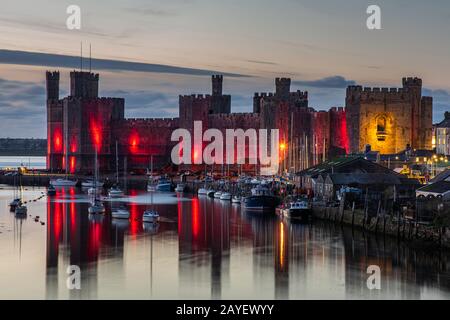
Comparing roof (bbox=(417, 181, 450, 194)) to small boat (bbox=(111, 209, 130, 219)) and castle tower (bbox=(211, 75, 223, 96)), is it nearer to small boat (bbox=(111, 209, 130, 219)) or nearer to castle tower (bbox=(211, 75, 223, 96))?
small boat (bbox=(111, 209, 130, 219))

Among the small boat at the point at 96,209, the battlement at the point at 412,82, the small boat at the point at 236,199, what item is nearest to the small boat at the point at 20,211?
the small boat at the point at 96,209

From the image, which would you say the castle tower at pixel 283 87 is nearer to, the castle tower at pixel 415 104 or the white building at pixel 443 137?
the white building at pixel 443 137

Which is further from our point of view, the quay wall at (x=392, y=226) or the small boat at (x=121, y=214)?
the small boat at (x=121, y=214)

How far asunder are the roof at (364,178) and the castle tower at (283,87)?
2557 cm

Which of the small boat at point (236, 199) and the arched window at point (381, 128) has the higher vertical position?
the arched window at point (381, 128)

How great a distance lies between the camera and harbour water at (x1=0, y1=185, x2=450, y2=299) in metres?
25.6

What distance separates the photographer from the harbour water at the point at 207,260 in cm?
2558

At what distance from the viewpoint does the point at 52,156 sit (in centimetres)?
7744

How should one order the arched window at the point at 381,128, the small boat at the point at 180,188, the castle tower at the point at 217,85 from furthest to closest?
the castle tower at the point at 217,85 → the small boat at the point at 180,188 → the arched window at the point at 381,128

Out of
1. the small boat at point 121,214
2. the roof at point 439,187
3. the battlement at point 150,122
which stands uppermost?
the battlement at point 150,122

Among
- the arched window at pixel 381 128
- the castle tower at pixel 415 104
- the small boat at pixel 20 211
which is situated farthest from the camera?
the castle tower at pixel 415 104

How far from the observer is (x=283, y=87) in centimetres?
6912

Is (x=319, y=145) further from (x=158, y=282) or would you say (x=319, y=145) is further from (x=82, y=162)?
(x=158, y=282)

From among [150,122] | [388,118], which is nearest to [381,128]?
[388,118]
